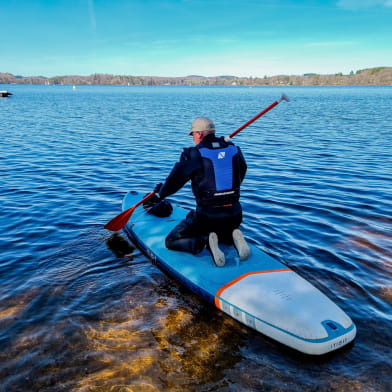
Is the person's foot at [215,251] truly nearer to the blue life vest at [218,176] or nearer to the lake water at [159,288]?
the blue life vest at [218,176]

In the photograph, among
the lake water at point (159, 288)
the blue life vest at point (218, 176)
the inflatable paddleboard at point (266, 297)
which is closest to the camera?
the lake water at point (159, 288)

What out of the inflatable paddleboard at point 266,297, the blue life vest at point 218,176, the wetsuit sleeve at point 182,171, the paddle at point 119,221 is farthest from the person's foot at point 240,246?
the paddle at point 119,221

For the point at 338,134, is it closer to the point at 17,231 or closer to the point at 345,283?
the point at 345,283

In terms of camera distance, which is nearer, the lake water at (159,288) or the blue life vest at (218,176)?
the lake water at (159,288)

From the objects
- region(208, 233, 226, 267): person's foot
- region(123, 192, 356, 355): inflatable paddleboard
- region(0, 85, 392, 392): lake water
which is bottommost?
region(0, 85, 392, 392): lake water

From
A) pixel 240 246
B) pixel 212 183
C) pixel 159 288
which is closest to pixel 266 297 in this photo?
pixel 240 246

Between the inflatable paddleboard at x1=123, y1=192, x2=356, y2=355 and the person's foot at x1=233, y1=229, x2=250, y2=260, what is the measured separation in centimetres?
12

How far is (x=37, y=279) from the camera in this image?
5.87 meters

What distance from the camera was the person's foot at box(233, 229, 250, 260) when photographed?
5336 mm

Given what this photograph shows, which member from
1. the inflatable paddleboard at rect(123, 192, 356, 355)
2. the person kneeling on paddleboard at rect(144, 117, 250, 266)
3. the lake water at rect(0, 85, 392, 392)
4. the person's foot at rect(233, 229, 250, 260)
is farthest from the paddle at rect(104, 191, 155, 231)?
the person's foot at rect(233, 229, 250, 260)

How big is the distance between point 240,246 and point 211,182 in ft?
3.52

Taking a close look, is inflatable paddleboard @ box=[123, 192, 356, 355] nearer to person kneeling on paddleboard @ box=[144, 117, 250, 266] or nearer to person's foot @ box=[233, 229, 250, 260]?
person's foot @ box=[233, 229, 250, 260]

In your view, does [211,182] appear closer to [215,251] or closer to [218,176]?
[218,176]

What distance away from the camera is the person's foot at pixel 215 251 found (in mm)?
5242
